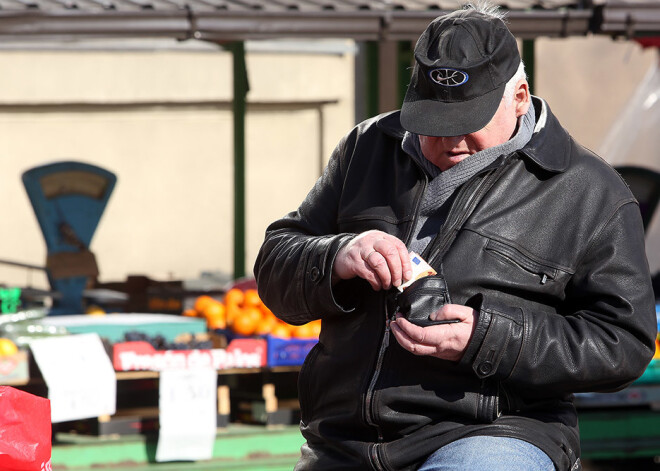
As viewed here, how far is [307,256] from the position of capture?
238cm

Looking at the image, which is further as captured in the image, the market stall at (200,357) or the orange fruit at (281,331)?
the orange fruit at (281,331)

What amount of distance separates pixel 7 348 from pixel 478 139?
3065 mm

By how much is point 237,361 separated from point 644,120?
4.33 meters

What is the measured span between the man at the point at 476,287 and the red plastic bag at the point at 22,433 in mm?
564

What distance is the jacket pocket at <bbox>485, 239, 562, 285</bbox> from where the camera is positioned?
229 cm

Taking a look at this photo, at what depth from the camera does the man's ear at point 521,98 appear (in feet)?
7.80

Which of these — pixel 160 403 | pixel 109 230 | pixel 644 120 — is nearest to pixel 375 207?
pixel 160 403

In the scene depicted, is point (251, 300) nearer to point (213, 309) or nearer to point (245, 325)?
point (213, 309)

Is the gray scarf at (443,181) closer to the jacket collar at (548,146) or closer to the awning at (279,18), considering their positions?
the jacket collar at (548,146)

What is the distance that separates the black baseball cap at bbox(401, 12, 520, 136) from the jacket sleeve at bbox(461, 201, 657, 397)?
0.34m

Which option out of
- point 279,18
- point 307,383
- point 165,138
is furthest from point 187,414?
point 165,138

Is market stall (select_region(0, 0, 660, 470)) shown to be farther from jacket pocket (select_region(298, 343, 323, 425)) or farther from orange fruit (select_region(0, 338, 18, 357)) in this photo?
jacket pocket (select_region(298, 343, 323, 425))

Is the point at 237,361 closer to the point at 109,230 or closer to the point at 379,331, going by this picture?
the point at 379,331

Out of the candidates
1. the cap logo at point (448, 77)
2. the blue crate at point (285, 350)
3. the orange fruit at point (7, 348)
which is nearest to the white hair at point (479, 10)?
the cap logo at point (448, 77)
